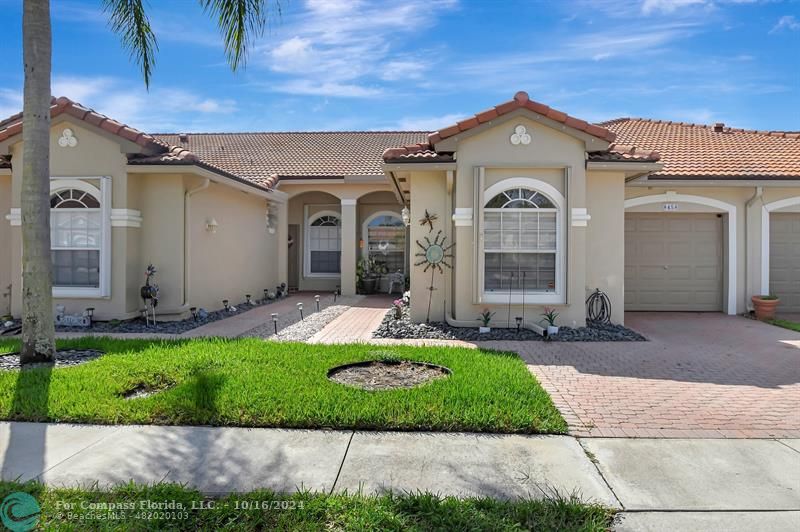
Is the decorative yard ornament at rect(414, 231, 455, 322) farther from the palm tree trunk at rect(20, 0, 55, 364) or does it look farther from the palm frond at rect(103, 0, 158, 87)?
the palm tree trunk at rect(20, 0, 55, 364)

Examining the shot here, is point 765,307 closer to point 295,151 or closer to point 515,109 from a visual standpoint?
point 515,109

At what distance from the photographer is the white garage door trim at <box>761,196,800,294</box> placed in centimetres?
1199

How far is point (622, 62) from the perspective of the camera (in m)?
10.8

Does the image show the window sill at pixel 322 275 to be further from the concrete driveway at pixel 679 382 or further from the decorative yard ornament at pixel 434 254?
the concrete driveway at pixel 679 382

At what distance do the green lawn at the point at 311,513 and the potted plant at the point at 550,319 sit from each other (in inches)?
232

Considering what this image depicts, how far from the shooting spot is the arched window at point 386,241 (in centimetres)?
1753

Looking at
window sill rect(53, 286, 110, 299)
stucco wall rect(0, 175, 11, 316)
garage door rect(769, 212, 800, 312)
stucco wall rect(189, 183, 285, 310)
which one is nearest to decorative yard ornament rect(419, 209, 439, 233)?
stucco wall rect(189, 183, 285, 310)

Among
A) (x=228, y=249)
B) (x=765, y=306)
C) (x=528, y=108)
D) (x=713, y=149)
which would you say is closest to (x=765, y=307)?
(x=765, y=306)

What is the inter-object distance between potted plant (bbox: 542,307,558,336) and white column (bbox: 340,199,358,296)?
8.23m

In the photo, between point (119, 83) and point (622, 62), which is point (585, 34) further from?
point (119, 83)

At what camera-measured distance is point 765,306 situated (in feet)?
37.0

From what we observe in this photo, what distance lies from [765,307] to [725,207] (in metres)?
2.60

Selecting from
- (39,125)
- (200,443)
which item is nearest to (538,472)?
(200,443)

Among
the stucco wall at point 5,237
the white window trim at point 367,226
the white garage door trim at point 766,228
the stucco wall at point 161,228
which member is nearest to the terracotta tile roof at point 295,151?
the white window trim at point 367,226
